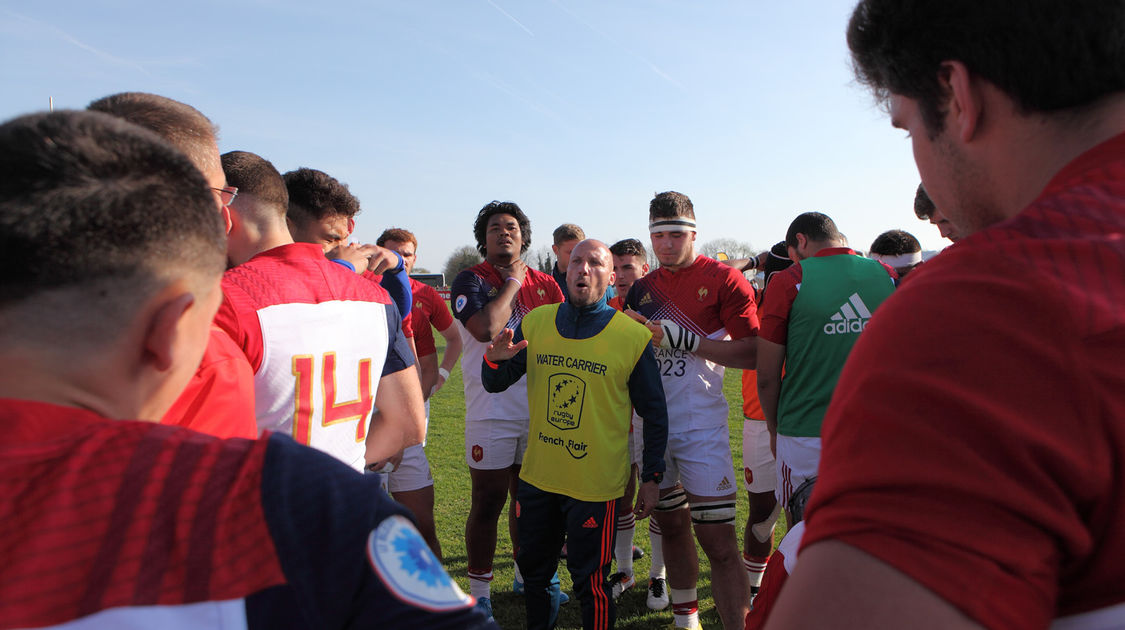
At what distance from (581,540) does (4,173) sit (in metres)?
3.21

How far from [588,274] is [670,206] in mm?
1303

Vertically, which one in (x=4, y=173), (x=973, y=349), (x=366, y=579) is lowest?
(x=366, y=579)

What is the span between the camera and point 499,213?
17.8 feet

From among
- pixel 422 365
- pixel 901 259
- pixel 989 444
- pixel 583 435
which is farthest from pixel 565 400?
pixel 901 259

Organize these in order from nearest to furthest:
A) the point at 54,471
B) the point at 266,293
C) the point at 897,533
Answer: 1. the point at 897,533
2. the point at 54,471
3. the point at 266,293

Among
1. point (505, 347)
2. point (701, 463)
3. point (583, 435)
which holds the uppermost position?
point (505, 347)

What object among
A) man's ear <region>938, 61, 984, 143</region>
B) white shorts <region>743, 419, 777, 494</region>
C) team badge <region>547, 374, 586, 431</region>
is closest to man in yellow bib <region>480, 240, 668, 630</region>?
team badge <region>547, 374, 586, 431</region>

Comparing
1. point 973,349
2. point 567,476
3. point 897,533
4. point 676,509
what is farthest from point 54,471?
point 676,509

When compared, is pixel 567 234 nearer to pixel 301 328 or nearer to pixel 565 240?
pixel 565 240

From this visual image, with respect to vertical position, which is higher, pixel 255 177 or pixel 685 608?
pixel 255 177

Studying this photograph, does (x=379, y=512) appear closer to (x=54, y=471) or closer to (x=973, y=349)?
(x=54, y=471)

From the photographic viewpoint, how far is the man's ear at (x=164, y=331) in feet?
2.81

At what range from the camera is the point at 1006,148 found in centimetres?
87

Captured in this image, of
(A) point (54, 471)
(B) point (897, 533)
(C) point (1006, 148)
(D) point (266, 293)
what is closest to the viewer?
(B) point (897, 533)
